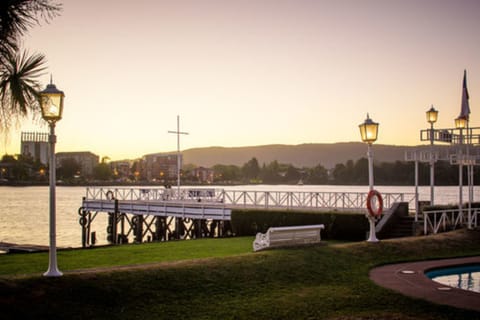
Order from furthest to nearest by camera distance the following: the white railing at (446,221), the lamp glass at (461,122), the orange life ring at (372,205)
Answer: the lamp glass at (461,122) < the white railing at (446,221) < the orange life ring at (372,205)

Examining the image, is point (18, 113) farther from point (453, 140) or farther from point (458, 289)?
point (453, 140)

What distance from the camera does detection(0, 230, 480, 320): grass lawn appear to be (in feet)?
32.1

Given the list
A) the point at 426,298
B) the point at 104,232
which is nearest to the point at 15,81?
the point at 426,298

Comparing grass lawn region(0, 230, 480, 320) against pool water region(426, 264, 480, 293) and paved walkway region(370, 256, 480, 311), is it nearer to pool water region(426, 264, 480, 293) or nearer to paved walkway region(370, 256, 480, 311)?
paved walkway region(370, 256, 480, 311)

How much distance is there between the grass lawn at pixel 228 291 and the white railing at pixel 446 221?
6863mm

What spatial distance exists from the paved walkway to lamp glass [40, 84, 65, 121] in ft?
27.0

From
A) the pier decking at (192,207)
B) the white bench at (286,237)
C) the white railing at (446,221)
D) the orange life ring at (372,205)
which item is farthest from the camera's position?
the pier decking at (192,207)

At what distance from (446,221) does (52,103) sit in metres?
18.9

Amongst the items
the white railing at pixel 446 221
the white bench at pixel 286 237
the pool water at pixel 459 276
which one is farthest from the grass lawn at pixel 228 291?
the white railing at pixel 446 221

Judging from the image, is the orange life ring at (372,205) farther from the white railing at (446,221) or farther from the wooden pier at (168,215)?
the wooden pier at (168,215)

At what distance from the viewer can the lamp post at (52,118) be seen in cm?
1094

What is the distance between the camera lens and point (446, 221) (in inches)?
944

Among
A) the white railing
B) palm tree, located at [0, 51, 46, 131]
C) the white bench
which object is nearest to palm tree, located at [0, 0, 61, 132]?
palm tree, located at [0, 51, 46, 131]

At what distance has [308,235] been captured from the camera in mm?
17594
